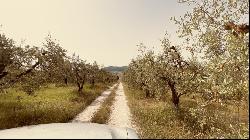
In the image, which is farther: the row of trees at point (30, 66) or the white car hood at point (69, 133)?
the row of trees at point (30, 66)

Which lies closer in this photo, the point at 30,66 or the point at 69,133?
the point at 69,133

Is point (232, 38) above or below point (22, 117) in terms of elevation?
above

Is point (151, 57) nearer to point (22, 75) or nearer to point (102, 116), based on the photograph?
point (102, 116)

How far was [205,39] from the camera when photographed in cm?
1536

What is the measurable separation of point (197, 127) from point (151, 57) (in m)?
12.9

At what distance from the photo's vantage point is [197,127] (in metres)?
23.4

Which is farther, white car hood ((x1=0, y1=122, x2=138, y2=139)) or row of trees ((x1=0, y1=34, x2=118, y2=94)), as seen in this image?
row of trees ((x1=0, y1=34, x2=118, y2=94))

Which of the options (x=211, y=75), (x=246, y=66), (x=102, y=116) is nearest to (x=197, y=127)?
(x=102, y=116)

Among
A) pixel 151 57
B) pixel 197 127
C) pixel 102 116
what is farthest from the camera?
pixel 151 57

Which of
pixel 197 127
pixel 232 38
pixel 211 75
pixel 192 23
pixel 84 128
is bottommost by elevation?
pixel 197 127

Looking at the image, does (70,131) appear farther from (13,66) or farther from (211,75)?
(13,66)

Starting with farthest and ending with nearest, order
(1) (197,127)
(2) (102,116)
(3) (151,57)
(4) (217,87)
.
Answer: (3) (151,57)
(2) (102,116)
(1) (197,127)
(4) (217,87)

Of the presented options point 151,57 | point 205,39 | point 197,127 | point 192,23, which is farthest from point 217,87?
point 151,57

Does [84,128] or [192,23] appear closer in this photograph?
[84,128]
